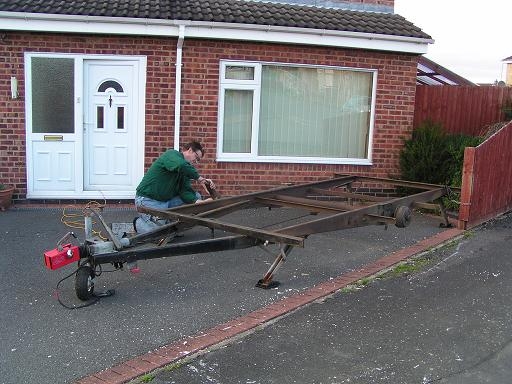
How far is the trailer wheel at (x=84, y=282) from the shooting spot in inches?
200

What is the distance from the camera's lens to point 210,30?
30.7ft

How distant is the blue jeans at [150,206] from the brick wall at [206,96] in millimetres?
2392

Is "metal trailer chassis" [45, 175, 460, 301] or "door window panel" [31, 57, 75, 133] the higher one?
"door window panel" [31, 57, 75, 133]

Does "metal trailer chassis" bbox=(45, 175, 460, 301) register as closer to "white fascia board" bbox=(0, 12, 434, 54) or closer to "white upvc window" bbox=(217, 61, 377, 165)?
"white upvc window" bbox=(217, 61, 377, 165)

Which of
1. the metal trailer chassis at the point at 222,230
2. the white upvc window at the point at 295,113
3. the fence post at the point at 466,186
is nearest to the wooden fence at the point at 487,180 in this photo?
the fence post at the point at 466,186

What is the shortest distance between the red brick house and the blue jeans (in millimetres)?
2383

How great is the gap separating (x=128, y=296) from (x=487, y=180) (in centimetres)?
568

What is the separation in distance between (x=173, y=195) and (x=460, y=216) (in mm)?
4007

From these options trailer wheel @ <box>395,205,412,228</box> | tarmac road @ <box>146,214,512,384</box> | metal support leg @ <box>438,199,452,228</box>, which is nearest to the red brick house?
metal support leg @ <box>438,199,452,228</box>

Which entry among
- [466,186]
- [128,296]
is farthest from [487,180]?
[128,296]

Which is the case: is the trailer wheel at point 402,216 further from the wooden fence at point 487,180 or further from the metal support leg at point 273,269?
the wooden fence at point 487,180

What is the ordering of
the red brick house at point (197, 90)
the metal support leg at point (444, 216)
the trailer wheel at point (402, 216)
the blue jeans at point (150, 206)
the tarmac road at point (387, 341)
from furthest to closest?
the red brick house at point (197, 90)
the metal support leg at point (444, 216)
the blue jeans at point (150, 206)
the trailer wheel at point (402, 216)
the tarmac road at point (387, 341)

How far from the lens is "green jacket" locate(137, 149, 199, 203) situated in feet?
23.3

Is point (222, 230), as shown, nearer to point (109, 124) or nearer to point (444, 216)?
point (444, 216)
